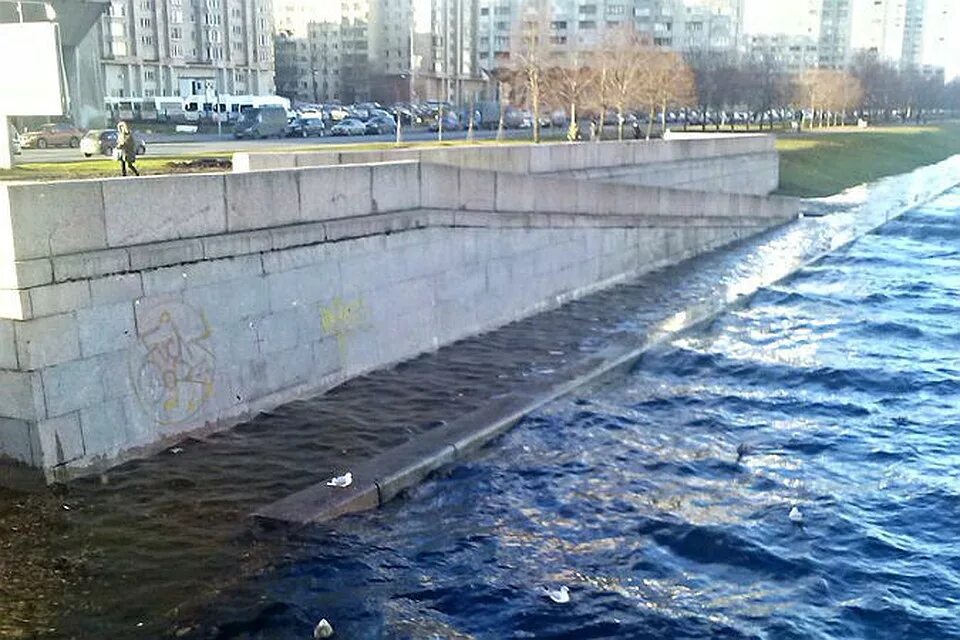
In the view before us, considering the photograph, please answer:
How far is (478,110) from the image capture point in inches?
3086

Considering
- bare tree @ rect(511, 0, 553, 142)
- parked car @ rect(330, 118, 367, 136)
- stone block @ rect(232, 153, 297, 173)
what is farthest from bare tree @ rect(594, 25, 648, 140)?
stone block @ rect(232, 153, 297, 173)

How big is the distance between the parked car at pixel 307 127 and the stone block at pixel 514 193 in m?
36.3

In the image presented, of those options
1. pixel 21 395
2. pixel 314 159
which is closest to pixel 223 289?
pixel 21 395

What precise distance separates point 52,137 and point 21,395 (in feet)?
133

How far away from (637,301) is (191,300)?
11682 millimetres

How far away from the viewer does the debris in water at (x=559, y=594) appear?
26.8 ft

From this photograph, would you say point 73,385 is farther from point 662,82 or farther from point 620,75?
point 662,82

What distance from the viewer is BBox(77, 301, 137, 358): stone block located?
9.95 meters

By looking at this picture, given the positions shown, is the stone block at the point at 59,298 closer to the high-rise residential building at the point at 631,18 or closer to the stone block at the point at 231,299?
the stone block at the point at 231,299

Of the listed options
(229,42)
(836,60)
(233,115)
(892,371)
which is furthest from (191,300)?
(836,60)

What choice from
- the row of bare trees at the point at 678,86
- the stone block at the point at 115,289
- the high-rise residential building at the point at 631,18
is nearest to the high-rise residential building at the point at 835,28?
the high-rise residential building at the point at 631,18

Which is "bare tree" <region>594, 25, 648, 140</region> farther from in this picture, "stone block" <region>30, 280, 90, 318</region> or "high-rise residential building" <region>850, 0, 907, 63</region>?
"high-rise residential building" <region>850, 0, 907, 63</region>

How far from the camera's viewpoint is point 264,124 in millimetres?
52406

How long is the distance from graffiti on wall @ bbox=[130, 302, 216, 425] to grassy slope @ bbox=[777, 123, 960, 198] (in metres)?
38.1
